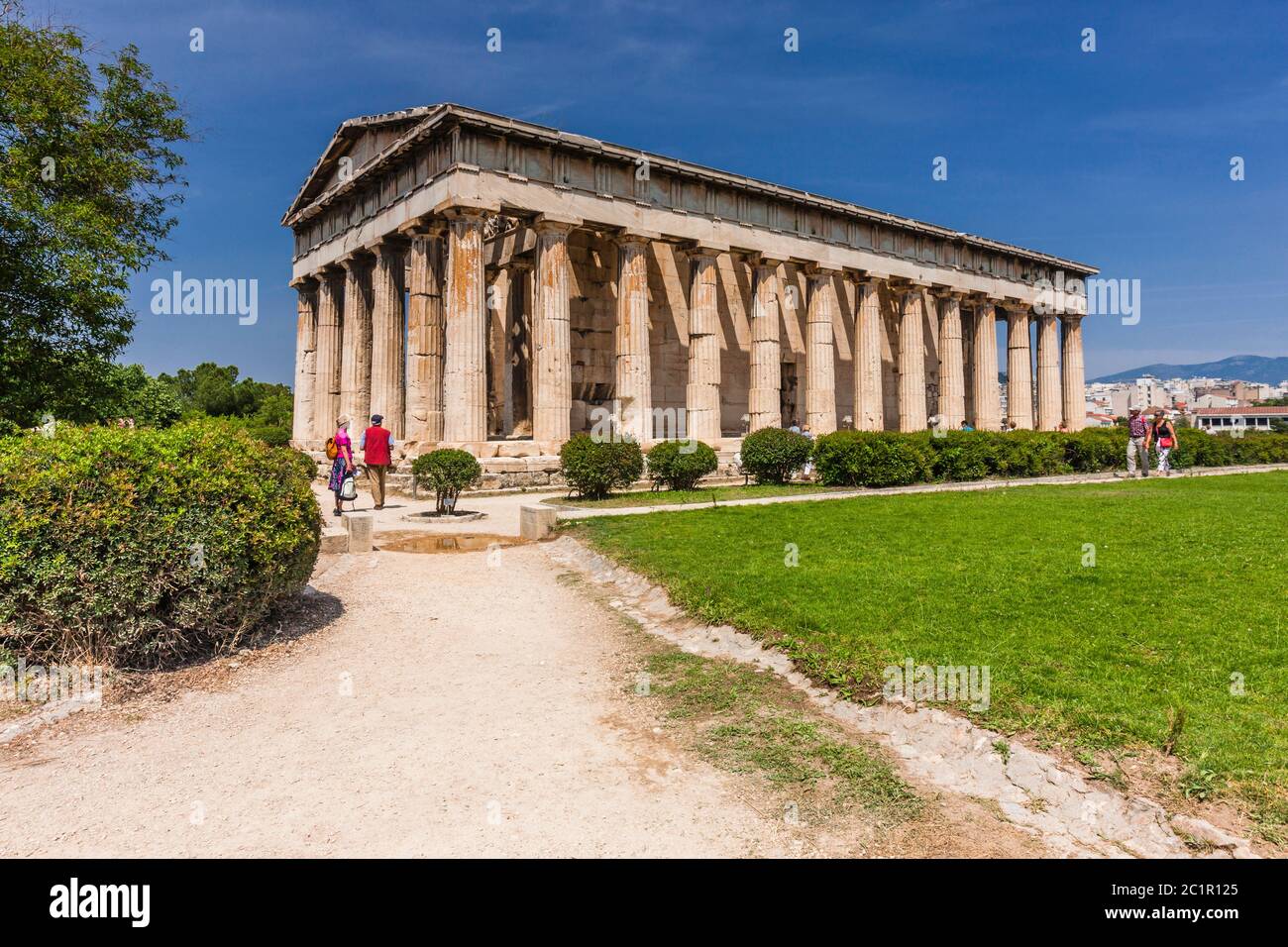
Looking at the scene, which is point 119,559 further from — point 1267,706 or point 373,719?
point 1267,706

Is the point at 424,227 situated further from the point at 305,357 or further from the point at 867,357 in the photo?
the point at 867,357

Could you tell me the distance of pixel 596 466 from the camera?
17641mm

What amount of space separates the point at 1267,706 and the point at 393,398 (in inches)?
1026

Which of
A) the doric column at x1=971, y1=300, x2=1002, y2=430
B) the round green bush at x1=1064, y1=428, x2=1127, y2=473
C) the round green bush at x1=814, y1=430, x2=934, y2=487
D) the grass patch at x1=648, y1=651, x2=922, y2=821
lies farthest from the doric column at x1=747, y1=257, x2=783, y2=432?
the grass patch at x1=648, y1=651, x2=922, y2=821

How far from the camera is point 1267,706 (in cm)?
446

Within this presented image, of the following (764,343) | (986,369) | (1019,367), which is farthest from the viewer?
(1019,367)

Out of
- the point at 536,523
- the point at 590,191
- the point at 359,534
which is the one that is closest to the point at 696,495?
the point at 536,523

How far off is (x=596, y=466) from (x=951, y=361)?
2638 cm

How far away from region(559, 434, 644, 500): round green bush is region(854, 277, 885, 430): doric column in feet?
58.7

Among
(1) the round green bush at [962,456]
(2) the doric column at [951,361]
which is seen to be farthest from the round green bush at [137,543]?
(2) the doric column at [951,361]

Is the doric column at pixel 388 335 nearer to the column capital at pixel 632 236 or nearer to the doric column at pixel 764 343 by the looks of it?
the column capital at pixel 632 236

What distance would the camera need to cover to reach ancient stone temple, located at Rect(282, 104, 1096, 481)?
2325cm

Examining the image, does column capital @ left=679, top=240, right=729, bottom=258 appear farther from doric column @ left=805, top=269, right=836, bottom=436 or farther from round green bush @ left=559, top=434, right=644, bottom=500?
round green bush @ left=559, top=434, right=644, bottom=500
